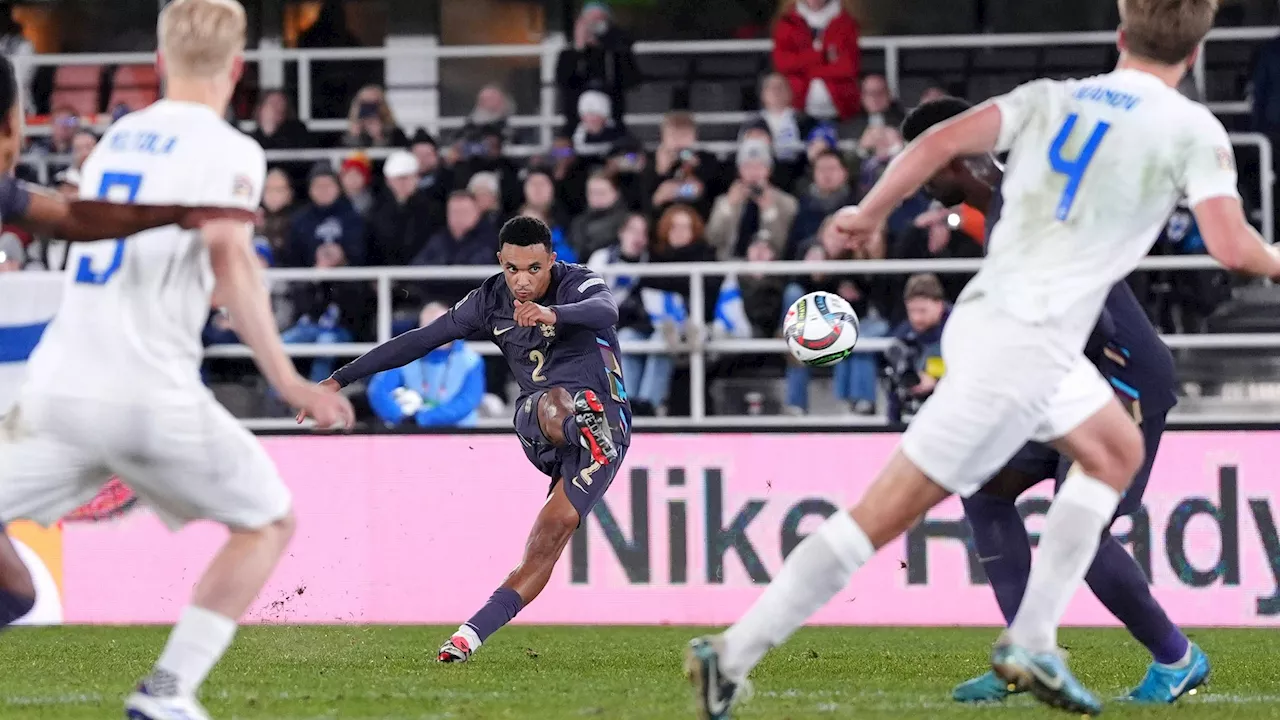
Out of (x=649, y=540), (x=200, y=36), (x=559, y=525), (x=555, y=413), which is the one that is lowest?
(x=649, y=540)

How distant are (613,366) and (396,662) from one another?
170cm

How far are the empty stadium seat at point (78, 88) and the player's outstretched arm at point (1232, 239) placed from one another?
1438 centimetres

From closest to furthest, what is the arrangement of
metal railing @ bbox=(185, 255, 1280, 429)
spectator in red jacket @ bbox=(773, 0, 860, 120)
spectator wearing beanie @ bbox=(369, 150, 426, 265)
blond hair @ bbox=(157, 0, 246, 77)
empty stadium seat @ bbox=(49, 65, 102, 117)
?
blond hair @ bbox=(157, 0, 246, 77), metal railing @ bbox=(185, 255, 1280, 429), spectator wearing beanie @ bbox=(369, 150, 426, 265), spectator in red jacket @ bbox=(773, 0, 860, 120), empty stadium seat @ bbox=(49, 65, 102, 117)

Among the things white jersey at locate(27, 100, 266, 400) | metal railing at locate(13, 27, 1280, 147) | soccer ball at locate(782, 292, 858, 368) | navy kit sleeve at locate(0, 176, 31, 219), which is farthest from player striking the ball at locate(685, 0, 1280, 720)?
metal railing at locate(13, 27, 1280, 147)

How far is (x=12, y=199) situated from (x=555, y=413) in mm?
3934

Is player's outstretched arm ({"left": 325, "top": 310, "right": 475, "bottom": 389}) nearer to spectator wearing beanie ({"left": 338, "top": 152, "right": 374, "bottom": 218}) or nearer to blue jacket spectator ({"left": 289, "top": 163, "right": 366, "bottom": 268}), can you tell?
blue jacket spectator ({"left": 289, "top": 163, "right": 366, "bottom": 268})

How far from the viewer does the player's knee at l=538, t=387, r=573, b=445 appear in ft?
29.0

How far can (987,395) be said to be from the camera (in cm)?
545

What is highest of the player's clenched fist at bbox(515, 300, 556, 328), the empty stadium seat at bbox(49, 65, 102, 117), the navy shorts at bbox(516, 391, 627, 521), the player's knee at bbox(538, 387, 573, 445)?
the empty stadium seat at bbox(49, 65, 102, 117)

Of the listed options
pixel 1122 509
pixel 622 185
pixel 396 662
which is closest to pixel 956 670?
pixel 1122 509

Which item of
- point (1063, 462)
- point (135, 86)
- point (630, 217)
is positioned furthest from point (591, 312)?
point (135, 86)

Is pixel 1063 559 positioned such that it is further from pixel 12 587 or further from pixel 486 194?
pixel 486 194

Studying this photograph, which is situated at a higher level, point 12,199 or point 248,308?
point 12,199

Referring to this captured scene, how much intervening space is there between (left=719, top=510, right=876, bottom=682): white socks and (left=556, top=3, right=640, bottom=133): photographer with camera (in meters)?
11.0
